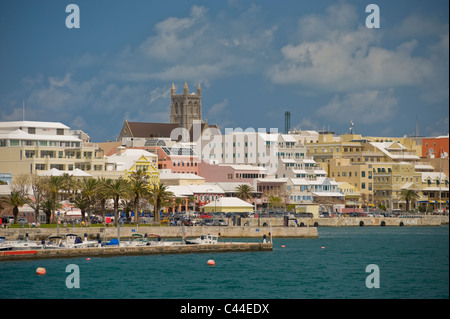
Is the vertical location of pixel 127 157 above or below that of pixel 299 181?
above

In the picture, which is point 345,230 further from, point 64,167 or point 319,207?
point 64,167

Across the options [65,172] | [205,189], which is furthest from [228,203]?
[65,172]

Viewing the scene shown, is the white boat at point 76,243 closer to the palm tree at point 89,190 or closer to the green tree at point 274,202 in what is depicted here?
the palm tree at point 89,190

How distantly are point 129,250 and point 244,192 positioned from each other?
69851 mm

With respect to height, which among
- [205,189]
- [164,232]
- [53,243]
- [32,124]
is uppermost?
[32,124]

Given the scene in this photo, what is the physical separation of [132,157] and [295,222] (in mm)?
36965

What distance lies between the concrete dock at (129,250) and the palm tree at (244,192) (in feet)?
201

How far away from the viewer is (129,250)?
334 ft

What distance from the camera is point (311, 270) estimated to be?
308 ft

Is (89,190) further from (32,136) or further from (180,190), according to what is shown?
(180,190)

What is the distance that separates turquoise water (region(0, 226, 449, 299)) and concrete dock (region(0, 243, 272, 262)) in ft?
4.29

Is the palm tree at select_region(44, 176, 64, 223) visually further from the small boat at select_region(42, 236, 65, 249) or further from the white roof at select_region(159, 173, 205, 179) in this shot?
the white roof at select_region(159, 173, 205, 179)

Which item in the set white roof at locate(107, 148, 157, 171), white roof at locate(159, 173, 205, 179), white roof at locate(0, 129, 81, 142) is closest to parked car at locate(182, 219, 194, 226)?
white roof at locate(107, 148, 157, 171)
